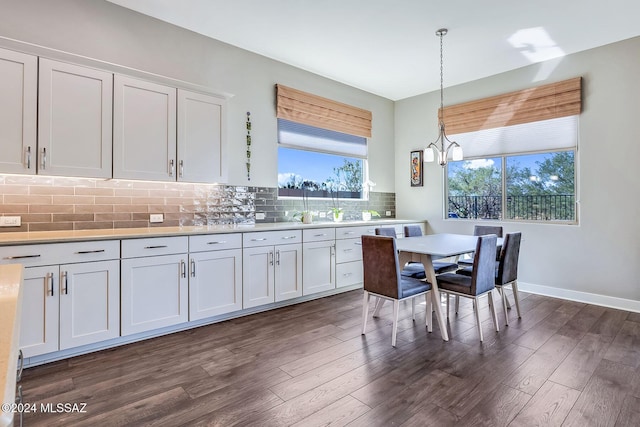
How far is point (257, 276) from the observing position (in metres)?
3.60

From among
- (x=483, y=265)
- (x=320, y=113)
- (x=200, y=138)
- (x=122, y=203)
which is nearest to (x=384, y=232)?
(x=483, y=265)

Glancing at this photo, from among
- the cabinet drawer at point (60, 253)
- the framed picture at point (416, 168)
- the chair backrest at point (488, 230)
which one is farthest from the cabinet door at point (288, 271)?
the framed picture at point (416, 168)

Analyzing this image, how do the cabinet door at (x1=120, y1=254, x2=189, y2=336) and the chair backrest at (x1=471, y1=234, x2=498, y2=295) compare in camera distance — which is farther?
the chair backrest at (x1=471, y1=234, x2=498, y2=295)

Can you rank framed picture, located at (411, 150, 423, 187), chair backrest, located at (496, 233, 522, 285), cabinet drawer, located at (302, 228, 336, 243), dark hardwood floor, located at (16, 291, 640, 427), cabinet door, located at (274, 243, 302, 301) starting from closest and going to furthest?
1. dark hardwood floor, located at (16, 291, 640, 427)
2. chair backrest, located at (496, 233, 522, 285)
3. cabinet door, located at (274, 243, 302, 301)
4. cabinet drawer, located at (302, 228, 336, 243)
5. framed picture, located at (411, 150, 423, 187)

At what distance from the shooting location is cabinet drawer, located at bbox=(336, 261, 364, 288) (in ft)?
14.5

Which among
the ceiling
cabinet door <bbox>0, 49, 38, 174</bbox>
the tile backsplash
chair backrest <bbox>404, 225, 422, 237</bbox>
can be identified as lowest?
chair backrest <bbox>404, 225, 422, 237</bbox>

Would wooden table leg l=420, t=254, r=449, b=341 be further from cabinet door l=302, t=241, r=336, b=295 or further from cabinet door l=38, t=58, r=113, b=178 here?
cabinet door l=38, t=58, r=113, b=178

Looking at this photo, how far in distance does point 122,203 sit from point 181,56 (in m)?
1.67

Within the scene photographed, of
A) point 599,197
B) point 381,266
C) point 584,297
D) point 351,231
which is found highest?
point 599,197

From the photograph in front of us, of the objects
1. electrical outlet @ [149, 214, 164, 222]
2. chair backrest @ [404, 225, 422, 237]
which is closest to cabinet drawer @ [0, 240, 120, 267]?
electrical outlet @ [149, 214, 164, 222]

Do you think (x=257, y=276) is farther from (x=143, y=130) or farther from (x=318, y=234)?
(x=143, y=130)

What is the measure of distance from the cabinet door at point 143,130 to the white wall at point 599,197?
4350mm

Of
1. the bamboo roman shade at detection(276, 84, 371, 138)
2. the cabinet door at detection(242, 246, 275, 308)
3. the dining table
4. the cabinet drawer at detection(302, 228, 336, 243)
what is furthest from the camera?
the bamboo roman shade at detection(276, 84, 371, 138)

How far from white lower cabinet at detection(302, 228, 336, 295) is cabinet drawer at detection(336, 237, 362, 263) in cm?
9
